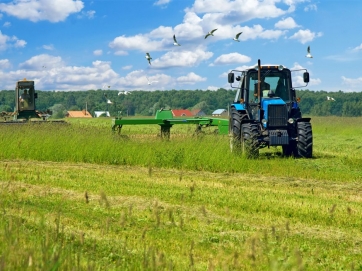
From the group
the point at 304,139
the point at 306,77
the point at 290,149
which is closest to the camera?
the point at 304,139

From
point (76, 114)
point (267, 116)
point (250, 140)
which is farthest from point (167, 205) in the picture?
point (76, 114)

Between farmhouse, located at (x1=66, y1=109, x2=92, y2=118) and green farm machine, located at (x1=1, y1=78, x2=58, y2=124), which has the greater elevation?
green farm machine, located at (x1=1, y1=78, x2=58, y2=124)

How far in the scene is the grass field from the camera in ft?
14.5

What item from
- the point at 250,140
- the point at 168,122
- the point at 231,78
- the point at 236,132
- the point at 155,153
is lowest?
the point at 155,153

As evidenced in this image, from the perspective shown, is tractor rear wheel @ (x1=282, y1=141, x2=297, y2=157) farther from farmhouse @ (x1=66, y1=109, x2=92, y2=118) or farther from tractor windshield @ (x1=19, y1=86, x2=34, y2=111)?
farmhouse @ (x1=66, y1=109, x2=92, y2=118)

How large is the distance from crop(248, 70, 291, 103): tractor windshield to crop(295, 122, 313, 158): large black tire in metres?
1.14

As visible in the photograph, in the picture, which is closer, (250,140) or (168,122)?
(250,140)

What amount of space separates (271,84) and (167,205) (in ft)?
27.7

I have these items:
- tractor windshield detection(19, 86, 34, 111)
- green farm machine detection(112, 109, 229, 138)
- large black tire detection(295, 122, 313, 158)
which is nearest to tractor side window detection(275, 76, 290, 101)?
large black tire detection(295, 122, 313, 158)

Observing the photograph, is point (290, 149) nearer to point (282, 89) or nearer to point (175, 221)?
point (282, 89)

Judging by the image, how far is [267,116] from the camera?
15.2 meters

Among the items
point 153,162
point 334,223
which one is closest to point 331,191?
point 334,223

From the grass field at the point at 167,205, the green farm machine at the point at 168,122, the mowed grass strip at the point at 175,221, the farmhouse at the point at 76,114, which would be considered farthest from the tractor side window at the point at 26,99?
the farmhouse at the point at 76,114

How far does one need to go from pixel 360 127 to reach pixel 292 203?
1071 inches
